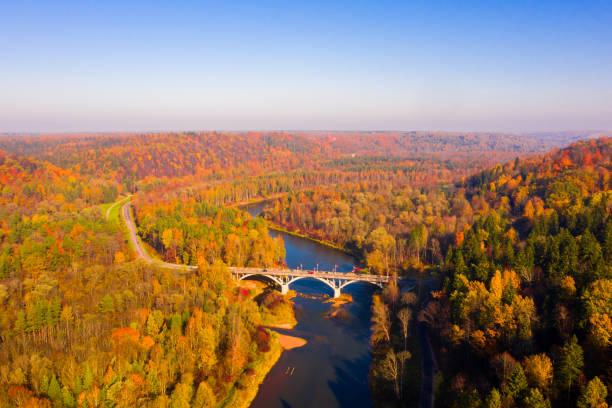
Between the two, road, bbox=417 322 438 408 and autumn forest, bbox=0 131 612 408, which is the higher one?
autumn forest, bbox=0 131 612 408

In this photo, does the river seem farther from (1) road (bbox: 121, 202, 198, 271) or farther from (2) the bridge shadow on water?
(1) road (bbox: 121, 202, 198, 271)

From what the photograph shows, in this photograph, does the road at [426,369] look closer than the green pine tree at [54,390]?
No

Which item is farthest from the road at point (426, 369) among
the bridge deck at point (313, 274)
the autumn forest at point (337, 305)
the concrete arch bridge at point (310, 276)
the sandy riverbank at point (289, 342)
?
the sandy riverbank at point (289, 342)

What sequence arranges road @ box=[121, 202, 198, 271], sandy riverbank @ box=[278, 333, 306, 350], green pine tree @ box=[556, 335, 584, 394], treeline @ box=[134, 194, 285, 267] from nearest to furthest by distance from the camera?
green pine tree @ box=[556, 335, 584, 394], sandy riverbank @ box=[278, 333, 306, 350], road @ box=[121, 202, 198, 271], treeline @ box=[134, 194, 285, 267]

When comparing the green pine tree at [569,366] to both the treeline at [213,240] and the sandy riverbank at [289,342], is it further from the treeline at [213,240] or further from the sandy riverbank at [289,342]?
the treeline at [213,240]

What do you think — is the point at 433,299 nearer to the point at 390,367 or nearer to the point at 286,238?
the point at 390,367

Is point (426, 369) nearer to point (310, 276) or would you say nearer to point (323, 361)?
point (323, 361)

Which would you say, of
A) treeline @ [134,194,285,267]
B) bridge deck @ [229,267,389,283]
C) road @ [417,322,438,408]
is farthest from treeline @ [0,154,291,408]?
road @ [417,322,438,408]

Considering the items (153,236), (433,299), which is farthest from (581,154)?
(153,236)
